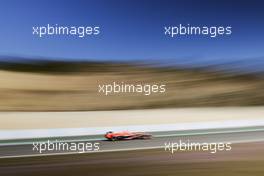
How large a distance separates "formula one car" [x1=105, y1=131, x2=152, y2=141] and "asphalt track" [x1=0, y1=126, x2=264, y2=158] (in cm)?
2

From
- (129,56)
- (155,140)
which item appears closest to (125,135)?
(155,140)

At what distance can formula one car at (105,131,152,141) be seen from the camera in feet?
8.43

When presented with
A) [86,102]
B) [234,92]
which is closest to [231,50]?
[234,92]

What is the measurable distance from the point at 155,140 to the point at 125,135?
154mm

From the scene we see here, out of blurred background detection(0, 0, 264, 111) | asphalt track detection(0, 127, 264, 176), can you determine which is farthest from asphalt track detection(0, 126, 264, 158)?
blurred background detection(0, 0, 264, 111)

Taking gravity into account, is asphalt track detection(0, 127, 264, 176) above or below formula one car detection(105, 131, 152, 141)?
below

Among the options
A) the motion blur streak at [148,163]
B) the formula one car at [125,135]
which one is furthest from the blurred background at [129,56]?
the motion blur streak at [148,163]

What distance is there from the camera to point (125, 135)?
2.58 metres

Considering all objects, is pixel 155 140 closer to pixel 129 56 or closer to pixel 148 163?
pixel 148 163

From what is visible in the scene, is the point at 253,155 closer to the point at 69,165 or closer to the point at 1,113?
the point at 69,165

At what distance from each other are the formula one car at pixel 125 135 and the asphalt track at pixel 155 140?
0.8 inches

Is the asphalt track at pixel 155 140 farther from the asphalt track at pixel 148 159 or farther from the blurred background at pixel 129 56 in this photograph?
the blurred background at pixel 129 56

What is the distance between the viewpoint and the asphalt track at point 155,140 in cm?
251

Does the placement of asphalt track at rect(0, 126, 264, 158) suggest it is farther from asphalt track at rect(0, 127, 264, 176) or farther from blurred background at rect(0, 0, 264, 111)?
blurred background at rect(0, 0, 264, 111)
